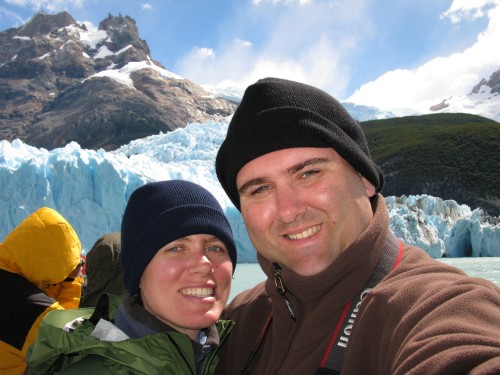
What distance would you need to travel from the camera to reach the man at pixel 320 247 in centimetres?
84

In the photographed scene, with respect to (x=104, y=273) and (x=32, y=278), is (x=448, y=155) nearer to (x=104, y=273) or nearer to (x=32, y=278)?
(x=104, y=273)

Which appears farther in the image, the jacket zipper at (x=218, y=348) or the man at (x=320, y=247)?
the jacket zipper at (x=218, y=348)

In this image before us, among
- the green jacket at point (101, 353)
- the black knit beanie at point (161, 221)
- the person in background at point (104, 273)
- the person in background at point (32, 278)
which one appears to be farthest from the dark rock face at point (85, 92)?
the green jacket at point (101, 353)

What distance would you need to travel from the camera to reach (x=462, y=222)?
2148cm

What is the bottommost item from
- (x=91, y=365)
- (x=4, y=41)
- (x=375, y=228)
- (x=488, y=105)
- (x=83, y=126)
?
(x=91, y=365)

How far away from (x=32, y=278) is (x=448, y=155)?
48867 millimetres

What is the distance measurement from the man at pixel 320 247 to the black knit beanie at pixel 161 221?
18cm

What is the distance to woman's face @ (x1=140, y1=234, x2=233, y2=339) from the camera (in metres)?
1.40

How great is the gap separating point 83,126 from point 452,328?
64.5m

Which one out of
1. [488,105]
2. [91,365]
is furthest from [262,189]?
[488,105]

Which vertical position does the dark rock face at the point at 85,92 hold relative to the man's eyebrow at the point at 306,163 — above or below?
above

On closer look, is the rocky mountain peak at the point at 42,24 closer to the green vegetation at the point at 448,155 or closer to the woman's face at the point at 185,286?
the green vegetation at the point at 448,155

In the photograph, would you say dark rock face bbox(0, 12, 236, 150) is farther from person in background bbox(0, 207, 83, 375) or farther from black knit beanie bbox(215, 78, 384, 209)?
black knit beanie bbox(215, 78, 384, 209)

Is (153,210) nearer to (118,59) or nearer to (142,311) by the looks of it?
(142,311)
